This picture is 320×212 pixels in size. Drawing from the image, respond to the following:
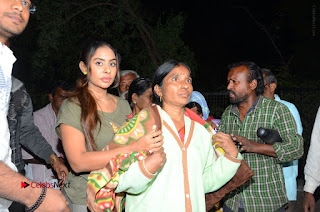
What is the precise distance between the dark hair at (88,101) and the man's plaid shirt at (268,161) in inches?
66.1

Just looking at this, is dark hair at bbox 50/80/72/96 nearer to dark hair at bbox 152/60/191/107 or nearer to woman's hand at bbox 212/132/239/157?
dark hair at bbox 152/60/191/107

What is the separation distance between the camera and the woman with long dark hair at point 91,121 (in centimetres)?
243

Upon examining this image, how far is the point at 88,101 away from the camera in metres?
2.75

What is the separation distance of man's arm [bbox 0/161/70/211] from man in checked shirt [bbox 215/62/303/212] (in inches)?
69.3

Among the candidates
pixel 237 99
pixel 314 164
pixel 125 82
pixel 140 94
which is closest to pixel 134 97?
pixel 140 94

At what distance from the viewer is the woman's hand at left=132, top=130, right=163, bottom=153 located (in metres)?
2.34

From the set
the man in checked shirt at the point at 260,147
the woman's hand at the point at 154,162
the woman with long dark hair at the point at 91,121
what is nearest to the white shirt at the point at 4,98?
the woman with long dark hair at the point at 91,121

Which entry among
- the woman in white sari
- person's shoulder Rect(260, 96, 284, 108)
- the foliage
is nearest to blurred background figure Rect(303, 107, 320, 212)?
person's shoulder Rect(260, 96, 284, 108)

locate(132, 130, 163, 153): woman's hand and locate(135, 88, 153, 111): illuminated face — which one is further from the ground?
locate(135, 88, 153, 111): illuminated face

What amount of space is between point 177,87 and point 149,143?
1.92ft

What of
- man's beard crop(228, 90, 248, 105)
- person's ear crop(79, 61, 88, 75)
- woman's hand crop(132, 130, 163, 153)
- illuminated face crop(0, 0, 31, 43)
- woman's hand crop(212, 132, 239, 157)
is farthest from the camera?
man's beard crop(228, 90, 248, 105)

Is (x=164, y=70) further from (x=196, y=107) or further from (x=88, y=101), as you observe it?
(x=196, y=107)

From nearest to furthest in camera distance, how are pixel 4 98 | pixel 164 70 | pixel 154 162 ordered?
1. pixel 4 98
2. pixel 154 162
3. pixel 164 70

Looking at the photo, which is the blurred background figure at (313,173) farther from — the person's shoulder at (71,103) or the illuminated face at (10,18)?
the illuminated face at (10,18)
